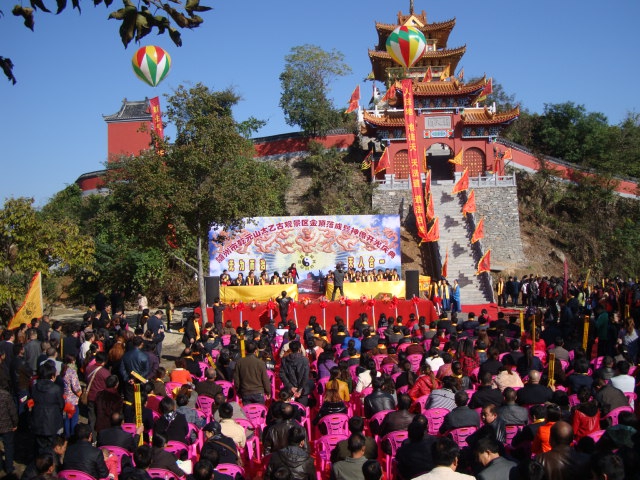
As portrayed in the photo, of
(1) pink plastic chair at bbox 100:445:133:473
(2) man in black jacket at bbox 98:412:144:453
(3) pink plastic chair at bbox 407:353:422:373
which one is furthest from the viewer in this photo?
(3) pink plastic chair at bbox 407:353:422:373

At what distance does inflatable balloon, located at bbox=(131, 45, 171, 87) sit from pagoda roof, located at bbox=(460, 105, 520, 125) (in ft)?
54.8

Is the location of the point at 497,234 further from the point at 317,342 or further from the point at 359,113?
the point at 317,342

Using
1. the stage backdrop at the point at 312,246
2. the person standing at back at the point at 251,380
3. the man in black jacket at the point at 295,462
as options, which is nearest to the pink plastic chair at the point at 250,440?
the person standing at back at the point at 251,380

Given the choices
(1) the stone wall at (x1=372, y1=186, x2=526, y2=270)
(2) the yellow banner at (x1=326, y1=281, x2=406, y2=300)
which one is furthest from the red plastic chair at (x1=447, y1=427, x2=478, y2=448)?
(1) the stone wall at (x1=372, y1=186, x2=526, y2=270)

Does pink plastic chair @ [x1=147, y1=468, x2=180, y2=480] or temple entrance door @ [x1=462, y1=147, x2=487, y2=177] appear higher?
temple entrance door @ [x1=462, y1=147, x2=487, y2=177]

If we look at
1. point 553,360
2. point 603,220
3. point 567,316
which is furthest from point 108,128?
point 553,360

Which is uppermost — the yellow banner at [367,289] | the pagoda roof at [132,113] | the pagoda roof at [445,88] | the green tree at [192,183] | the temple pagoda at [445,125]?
the pagoda roof at [132,113]

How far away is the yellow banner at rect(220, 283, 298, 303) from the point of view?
69.2 feet

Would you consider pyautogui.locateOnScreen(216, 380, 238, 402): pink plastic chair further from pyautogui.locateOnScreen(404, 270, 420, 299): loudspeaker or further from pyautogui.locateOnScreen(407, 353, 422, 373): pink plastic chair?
pyautogui.locateOnScreen(404, 270, 420, 299): loudspeaker

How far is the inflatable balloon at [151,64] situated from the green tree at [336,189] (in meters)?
10.9

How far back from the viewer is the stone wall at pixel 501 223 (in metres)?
31.9

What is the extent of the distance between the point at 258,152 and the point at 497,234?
1537 centimetres

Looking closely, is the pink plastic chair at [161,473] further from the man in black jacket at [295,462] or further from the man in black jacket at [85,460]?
the man in black jacket at [295,462]

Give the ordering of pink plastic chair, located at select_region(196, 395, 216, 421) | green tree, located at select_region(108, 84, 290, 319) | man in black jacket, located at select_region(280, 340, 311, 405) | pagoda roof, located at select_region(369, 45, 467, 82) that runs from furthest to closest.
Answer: pagoda roof, located at select_region(369, 45, 467, 82) → green tree, located at select_region(108, 84, 290, 319) → man in black jacket, located at select_region(280, 340, 311, 405) → pink plastic chair, located at select_region(196, 395, 216, 421)
